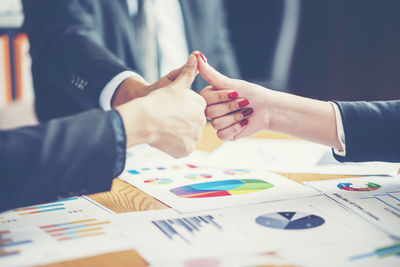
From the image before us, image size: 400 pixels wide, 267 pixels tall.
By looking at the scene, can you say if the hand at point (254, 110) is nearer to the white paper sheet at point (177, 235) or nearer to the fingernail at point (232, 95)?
the fingernail at point (232, 95)

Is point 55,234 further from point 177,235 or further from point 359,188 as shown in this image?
point 359,188

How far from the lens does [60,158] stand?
67 centimetres

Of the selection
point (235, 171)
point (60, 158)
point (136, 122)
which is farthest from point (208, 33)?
point (60, 158)

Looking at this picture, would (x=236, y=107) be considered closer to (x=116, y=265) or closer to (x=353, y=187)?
(x=353, y=187)

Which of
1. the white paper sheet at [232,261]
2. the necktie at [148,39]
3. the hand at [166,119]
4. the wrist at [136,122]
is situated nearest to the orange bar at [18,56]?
the necktie at [148,39]

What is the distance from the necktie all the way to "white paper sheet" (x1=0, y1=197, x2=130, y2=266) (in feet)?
3.38

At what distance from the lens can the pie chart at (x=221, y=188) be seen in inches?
33.4

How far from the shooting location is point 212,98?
110 centimetres

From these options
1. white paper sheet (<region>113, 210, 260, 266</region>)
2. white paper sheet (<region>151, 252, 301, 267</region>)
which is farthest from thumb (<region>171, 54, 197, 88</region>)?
white paper sheet (<region>151, 252, 301, 267</region>)

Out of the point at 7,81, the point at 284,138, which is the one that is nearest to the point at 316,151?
the point at 284,138

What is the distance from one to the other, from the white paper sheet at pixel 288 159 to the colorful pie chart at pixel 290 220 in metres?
0.32

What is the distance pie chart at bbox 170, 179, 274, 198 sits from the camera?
848 mm

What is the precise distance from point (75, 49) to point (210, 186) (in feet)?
2.25

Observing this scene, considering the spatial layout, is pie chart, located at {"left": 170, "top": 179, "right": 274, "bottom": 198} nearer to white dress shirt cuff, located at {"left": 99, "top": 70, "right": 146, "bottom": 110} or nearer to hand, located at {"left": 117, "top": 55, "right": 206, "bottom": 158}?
hand, located at {"left": 117, "top": 55, "right": 206, "bottom": 158}
